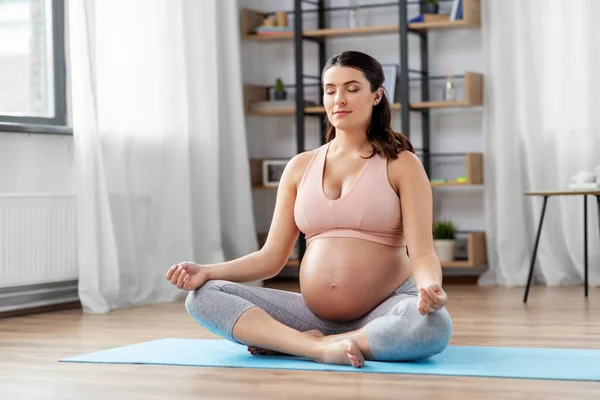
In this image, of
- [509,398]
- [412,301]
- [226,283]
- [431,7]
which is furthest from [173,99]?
[509,398]

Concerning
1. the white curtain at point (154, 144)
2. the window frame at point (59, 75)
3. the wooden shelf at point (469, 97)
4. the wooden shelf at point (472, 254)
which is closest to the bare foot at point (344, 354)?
the white curtain at point (154, 144)

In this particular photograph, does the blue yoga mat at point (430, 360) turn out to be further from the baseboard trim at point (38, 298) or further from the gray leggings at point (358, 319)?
the baseboard trim at point (38, 298)

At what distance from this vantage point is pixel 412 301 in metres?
2.56

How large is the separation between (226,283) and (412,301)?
531 millimetres

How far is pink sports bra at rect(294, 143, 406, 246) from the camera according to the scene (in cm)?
271

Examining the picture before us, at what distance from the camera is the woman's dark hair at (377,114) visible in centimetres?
276

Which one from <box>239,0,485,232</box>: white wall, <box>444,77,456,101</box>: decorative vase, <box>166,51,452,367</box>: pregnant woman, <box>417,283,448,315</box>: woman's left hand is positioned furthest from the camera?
<box>239,0,485,232</box>: white wall

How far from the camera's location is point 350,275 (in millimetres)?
2709

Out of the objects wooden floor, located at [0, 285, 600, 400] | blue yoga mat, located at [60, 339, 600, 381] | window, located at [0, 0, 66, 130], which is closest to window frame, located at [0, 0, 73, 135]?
window, located at [0, 0, 66, 130]

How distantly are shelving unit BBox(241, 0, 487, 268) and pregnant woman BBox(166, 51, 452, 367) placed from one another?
8.38 feet

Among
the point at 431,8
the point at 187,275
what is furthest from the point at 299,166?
the point at 431,8

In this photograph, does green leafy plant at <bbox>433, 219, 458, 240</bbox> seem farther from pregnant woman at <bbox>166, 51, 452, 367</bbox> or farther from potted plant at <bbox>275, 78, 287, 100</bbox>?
pregnant woman at <bbox>166, 51, 452, 367</bbox>

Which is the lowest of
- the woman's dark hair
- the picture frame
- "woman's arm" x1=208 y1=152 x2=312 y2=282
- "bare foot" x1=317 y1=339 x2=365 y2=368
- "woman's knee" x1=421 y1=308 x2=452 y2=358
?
"bare foot" x1=317 y1=339 x2=365 y2=368

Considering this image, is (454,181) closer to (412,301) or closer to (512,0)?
(512,0)
